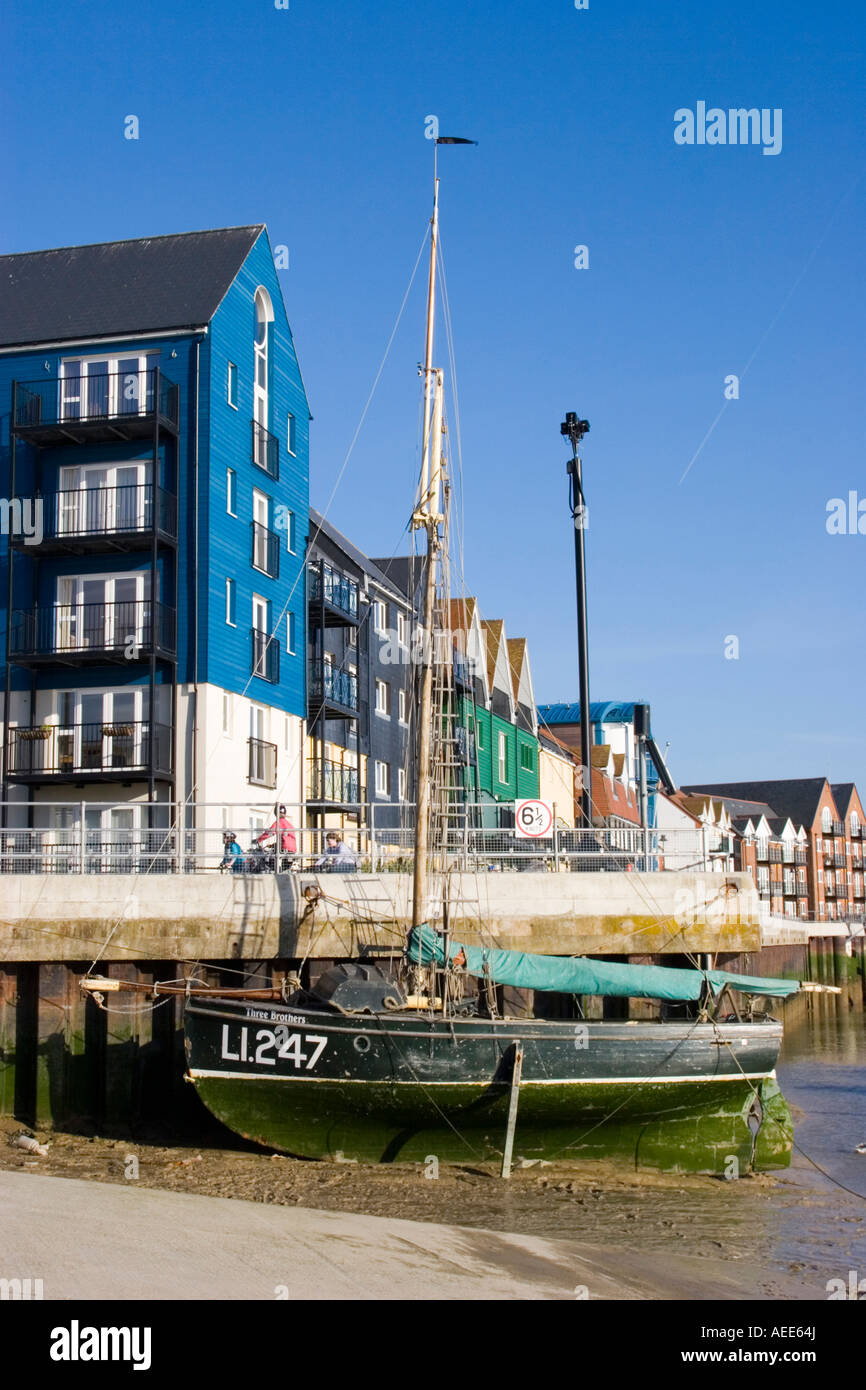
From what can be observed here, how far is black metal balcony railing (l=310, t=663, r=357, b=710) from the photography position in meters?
40.7

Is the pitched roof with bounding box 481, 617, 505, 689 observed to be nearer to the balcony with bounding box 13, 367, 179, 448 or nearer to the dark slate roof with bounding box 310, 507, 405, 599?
the dark slate roof with bounding box 310, 507, 405, 599

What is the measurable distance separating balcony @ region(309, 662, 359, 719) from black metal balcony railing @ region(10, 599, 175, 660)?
7836 millimetres

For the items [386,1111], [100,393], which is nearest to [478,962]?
[386,1111]

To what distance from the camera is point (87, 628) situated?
33.6m

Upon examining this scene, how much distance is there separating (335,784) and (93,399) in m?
13.9

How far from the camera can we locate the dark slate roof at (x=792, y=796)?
13612 cm

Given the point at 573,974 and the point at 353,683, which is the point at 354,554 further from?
the point at 573,974

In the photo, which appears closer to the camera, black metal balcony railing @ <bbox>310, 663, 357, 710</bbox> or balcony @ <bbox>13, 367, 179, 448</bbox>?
balcony @ <bbox>13, 367, 179, 448</bbox>

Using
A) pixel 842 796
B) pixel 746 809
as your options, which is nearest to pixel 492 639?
pixel 746 809

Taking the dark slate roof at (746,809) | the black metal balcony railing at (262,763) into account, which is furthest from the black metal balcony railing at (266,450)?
the dark slate roof at (746,809)

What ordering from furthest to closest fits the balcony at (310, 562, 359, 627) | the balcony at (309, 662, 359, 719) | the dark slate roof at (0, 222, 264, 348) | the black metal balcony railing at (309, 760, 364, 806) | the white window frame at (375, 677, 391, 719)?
the white window frame at (375, 677, 391, 719), the balcony at (309, 662, 359, 719), the balcony at (310, 562, 359, 627), the black metal balcony railing at (309, 760, 364, 806), the dark slate roof at (0, 222, 264, 348)

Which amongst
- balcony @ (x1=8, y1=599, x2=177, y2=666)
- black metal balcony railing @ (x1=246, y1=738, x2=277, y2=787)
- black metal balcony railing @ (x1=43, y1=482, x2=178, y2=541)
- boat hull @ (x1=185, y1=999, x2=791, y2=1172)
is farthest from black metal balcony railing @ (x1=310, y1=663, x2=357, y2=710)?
boat hull @ (x1=185, y1=999, x2=791, y2=1172)

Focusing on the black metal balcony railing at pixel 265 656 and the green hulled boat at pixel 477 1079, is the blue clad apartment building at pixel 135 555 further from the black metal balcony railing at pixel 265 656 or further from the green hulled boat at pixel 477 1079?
the green hulled boat at pixel 477 1079

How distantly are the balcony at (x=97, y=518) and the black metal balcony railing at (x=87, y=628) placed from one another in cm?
146
